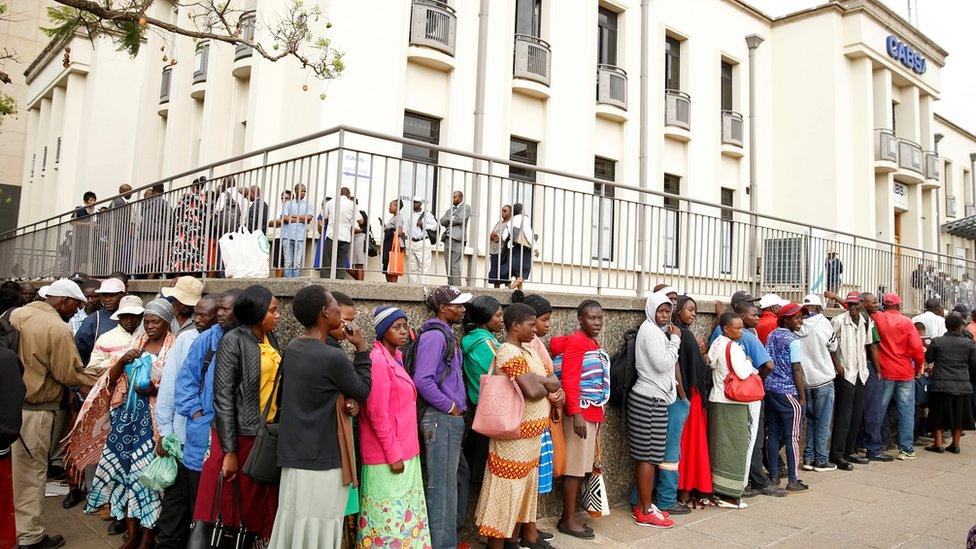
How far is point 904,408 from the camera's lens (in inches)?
353

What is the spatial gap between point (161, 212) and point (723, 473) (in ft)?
22.3

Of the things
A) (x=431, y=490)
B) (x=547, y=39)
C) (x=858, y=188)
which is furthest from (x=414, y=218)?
(x=858, y=188)

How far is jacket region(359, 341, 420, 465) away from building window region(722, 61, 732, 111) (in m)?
17.5

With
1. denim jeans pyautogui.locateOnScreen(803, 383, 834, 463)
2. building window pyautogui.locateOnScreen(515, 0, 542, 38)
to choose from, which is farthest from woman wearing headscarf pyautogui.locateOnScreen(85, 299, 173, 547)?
building window pyautogui.locateOnScreen(515, 0, 542, 38)

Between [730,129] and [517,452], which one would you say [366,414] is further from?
[730,129]

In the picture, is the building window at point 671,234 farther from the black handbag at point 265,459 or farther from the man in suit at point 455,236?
the black handbag at point 265,459

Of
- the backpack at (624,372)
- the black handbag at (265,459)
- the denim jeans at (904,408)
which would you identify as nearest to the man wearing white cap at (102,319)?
the black handbag at (265,459)

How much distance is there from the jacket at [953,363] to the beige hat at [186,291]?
939 cm

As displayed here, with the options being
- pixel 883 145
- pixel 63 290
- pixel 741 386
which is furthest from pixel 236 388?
pixel 883 145

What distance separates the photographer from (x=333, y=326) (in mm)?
3863

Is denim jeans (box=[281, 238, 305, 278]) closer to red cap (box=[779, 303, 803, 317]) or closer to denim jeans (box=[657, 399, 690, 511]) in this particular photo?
denim jeans (box=[657, 399, 690, 511])

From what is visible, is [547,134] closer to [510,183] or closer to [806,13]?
[510,183]

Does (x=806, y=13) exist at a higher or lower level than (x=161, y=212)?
higher

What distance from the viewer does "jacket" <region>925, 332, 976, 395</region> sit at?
9055 mm
